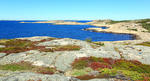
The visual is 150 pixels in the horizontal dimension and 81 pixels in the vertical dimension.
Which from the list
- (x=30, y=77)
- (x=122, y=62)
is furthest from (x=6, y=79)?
(x=122, y=62)

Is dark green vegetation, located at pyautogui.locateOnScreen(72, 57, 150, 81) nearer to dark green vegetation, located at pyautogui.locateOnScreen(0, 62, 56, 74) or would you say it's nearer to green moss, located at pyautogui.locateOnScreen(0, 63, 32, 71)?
dark green vegetation, located at pyautogui.locateOnScreen(0, 62, 56, 74)

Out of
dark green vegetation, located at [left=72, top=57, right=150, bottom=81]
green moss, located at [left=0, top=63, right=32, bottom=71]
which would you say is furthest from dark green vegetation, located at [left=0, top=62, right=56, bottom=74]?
dark green vegetation, located at [left=72, top=57, right=150, bottom=81]

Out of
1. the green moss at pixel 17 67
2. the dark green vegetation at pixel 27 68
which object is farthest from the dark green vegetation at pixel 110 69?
the green moss at pixel 17 67

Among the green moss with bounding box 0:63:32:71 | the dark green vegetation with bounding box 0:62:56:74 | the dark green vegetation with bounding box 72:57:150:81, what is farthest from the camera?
the green moss with bounding box 0:63:32:71

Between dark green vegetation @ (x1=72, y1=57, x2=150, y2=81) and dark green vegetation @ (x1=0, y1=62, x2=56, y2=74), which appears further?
dark green vegetation @ (x1=0, y1=62, x2=56, y2=74)

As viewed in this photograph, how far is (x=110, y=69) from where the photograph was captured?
2225 centimetres

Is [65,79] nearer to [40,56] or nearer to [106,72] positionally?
[106,72]

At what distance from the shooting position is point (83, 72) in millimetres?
22219

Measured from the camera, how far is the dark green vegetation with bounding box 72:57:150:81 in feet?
63.8

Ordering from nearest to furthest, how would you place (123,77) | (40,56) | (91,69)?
1. (123,77)
2. (91,69)
3. (40,56)

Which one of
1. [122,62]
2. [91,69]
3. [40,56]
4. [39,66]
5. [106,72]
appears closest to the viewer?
[106,72]

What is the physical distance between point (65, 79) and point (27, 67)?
10838 millimetres

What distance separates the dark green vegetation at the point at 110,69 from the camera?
19.4 metres

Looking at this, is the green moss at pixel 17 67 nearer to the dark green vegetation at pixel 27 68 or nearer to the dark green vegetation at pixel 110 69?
the dark green vegetation at pixel 27 68
